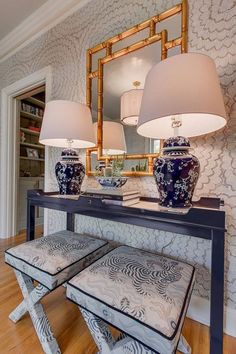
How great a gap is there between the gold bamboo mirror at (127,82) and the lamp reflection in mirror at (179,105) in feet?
1.37

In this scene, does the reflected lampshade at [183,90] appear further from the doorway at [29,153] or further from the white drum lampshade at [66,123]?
the doorway at [29,153]

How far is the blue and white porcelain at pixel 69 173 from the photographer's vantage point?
1.36 meters

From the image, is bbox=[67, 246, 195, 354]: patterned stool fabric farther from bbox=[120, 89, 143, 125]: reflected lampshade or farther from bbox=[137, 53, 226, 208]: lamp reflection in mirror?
bbox=[120, 89, 143, 125]: reflected lampshade

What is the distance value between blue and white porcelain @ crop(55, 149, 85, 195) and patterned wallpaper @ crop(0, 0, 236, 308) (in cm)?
27

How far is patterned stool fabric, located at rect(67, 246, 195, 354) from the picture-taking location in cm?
58

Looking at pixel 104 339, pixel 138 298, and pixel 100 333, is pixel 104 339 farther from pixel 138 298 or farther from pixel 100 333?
pixel 138 298

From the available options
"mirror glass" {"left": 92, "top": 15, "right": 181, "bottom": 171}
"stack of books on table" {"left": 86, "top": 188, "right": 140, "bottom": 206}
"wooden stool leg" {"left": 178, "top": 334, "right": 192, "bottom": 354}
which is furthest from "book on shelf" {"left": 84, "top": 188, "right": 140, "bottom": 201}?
"wooden stool leg" {"left": 178, "top": 334, "right": 192, "bottom": 354}

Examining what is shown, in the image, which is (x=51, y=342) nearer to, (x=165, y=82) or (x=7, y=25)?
(x=165, y=82)

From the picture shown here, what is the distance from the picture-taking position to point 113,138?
5.00ft

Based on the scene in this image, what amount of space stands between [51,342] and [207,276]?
89 cm

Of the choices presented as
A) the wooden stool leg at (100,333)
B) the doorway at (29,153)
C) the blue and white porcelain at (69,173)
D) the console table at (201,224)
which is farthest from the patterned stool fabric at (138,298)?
the doorway at (29,153)

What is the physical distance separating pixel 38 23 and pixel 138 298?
2.54 meters

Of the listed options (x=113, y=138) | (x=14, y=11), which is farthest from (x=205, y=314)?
(x=14, y=11)

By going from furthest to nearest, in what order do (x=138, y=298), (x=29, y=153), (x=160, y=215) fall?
(x=29, y=153) < (x=160, y=215) < (x=138, y=298)
